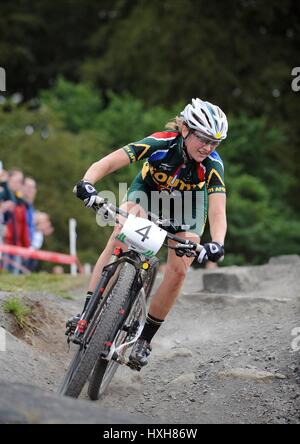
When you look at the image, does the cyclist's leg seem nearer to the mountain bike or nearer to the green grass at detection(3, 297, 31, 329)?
the mountain bike

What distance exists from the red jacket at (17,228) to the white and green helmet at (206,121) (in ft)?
21.9

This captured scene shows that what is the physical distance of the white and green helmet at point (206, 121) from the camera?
6.19 m

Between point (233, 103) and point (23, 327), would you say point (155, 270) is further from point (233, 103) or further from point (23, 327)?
point (233, 103)

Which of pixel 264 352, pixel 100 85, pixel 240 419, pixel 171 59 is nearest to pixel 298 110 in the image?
pixel 171 59

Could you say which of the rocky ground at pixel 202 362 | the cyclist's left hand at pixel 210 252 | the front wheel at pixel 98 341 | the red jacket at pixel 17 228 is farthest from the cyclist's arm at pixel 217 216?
the red jacket at pixel 17 228

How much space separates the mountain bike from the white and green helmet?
0.78 meters

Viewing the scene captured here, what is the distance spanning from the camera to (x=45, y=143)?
19188 millimetres

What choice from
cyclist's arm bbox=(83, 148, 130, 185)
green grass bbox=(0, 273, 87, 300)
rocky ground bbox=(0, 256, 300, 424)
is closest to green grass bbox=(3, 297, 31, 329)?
rocky ground bbox=(0, 256, 300, 424)

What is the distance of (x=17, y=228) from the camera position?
500 inches

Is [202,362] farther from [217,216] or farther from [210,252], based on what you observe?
[210,252]

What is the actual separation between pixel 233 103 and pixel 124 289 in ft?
67.3

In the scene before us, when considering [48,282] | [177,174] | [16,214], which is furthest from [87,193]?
[16,214]

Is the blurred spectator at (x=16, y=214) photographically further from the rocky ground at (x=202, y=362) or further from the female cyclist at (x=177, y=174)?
the female cyclist at (x=177, y=174)

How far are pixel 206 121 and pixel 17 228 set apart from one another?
6.96 m
